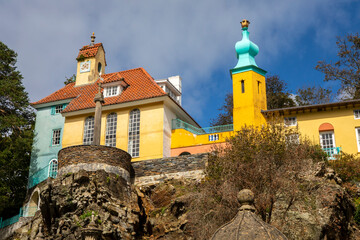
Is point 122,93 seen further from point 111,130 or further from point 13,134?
point 13,134

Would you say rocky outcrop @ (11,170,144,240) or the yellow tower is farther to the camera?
the yellow tower

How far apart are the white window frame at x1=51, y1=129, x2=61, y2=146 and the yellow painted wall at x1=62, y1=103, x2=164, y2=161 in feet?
3.56

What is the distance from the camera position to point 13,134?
30.6m

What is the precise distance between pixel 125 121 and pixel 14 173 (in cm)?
922

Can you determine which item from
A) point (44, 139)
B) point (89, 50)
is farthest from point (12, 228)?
point (89, 50)

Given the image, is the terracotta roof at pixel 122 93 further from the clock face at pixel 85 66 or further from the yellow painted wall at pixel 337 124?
the yellow painted wall at pixel 337 124

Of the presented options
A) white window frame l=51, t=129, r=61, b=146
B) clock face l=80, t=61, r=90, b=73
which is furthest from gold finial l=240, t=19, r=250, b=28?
white window frame l=51, t=129, r=61, b=146

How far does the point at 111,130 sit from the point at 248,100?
29.5 feet

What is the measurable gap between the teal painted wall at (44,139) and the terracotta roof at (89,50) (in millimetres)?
4854

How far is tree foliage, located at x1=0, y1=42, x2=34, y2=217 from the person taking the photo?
2864 cm

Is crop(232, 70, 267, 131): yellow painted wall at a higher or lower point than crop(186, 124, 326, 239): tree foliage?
higher

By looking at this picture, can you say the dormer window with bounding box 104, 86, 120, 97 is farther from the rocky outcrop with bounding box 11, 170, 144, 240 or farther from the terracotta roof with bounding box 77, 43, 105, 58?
the rocky outcrop with bounding box 11, 170, 144, 240

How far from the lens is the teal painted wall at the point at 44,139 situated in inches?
1216

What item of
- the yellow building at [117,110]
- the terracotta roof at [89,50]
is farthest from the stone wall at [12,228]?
the terracotta roof at [89,50]
